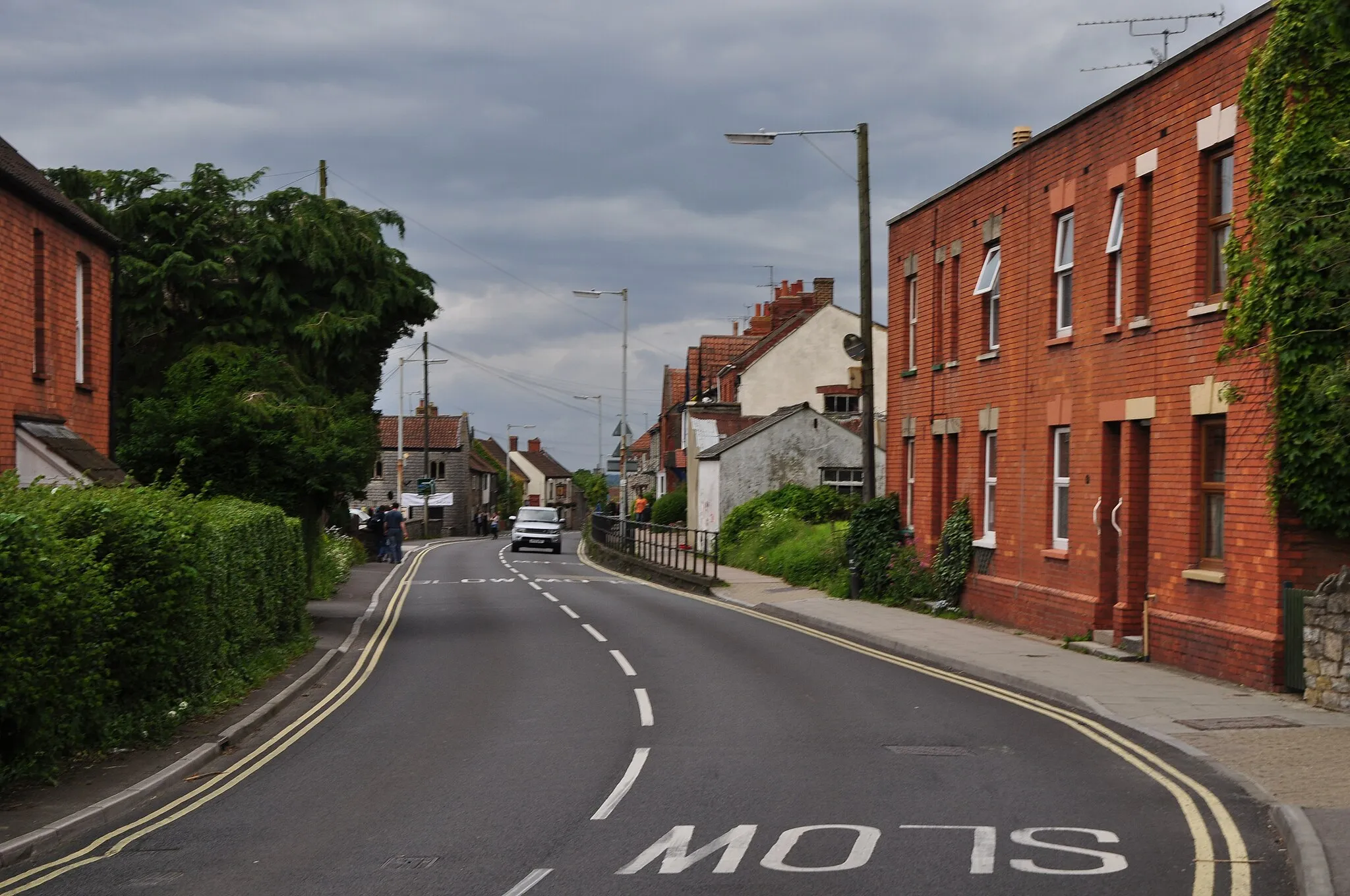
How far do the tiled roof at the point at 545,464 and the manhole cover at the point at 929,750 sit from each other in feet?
484

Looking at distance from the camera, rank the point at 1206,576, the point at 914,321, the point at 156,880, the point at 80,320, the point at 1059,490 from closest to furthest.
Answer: the point at 156,880 < the point at 1206,576 < the point at 1059,490 < the point at 80,320 < the point at 914,321

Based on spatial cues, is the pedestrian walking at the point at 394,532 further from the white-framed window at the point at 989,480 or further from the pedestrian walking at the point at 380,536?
the white-framed window at the point at 989,480

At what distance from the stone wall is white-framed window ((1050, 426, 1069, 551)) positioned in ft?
22.6

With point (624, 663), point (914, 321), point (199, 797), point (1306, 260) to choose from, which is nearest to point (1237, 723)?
point (1306, 260)

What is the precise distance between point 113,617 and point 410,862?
4.29 metres

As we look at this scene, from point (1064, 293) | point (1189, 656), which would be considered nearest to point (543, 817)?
point (1189, 656)

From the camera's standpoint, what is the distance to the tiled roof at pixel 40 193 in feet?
59.7

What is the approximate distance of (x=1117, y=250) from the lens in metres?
19.2

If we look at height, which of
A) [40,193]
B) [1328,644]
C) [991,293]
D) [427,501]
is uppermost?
[40,193]

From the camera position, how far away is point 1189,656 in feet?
54.5

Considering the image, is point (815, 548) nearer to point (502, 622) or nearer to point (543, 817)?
point (502, 622)

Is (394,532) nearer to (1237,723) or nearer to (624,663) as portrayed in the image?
(624,663)

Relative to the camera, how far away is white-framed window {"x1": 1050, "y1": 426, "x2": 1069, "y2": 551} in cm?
2111

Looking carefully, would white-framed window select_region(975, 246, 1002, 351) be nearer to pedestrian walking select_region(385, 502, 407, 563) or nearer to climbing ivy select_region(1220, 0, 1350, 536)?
climbing ivy select_region(1220, 0, 1350, 536)
